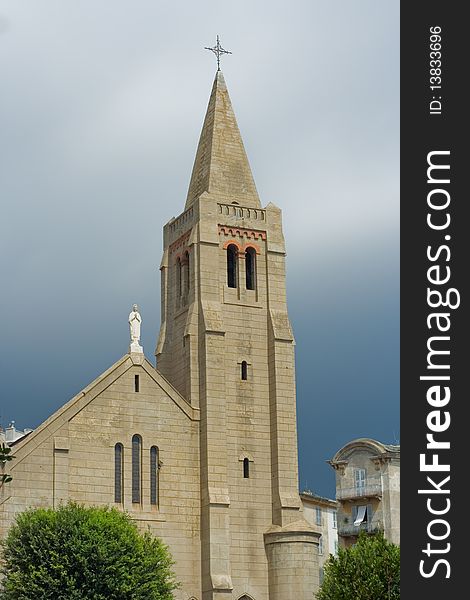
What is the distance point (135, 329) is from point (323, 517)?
38357mm

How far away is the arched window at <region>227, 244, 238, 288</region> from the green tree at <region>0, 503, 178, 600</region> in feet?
63.3

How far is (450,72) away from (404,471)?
373 inches

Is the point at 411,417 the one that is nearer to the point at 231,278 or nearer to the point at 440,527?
the point at 440,527

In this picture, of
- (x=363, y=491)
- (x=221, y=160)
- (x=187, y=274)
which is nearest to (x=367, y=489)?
(x=363, y=491)

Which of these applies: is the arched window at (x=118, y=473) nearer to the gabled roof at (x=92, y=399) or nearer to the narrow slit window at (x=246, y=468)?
the gabled roof at (x=92, y=399)

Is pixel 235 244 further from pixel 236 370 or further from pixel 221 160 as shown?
pixel 236 370

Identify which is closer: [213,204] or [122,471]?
[122,471]

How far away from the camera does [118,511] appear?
212ft

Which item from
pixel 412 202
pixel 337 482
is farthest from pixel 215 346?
pixel 412 202

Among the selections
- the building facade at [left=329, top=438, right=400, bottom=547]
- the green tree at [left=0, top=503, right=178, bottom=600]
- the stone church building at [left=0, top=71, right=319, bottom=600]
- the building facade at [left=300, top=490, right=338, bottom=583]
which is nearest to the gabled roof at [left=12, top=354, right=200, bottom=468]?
the stone church building at [left=0, top=71, right=319, bottom=600]

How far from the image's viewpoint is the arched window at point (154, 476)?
2719 inches

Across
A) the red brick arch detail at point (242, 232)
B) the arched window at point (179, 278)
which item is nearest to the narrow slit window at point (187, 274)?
the arched window at point (179, 278)

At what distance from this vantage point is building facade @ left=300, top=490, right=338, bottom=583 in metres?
102

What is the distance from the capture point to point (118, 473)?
6838 cm
